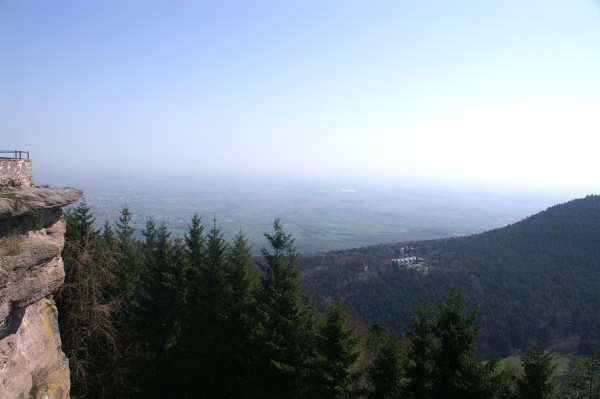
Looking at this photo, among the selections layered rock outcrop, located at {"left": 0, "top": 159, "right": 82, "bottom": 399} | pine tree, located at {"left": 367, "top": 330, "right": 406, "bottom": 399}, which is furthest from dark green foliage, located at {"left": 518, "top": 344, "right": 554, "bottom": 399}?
layered rock outcrop, located at {"left": 0, "top": 159, "right": 82, "bottom": 399}

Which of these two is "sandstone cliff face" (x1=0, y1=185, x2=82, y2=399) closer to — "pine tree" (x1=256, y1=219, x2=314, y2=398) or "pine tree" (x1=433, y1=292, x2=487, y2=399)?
"pine tree" (x1=256, y1=219, x2=314, y2=398)

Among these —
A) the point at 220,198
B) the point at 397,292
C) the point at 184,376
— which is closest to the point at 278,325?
the point at 184,376

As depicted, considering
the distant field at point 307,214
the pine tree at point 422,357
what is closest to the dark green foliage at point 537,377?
the pine tree at point 422,357

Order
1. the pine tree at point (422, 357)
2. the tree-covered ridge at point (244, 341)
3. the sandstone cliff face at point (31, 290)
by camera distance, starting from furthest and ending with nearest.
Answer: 1. the tree-covered ridge at point (244, 341)
2. the pine tree at point (422, 357)
3. the sandstone cliff face at point (31, 290)

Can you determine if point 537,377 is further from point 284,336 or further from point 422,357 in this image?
point 284,336

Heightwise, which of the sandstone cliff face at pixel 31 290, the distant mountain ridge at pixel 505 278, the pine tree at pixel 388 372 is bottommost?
the distant mountain ridge at pixel 505 278

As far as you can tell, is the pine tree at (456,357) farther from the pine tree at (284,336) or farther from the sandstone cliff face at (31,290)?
the sandstone cliff face at (31,290)
